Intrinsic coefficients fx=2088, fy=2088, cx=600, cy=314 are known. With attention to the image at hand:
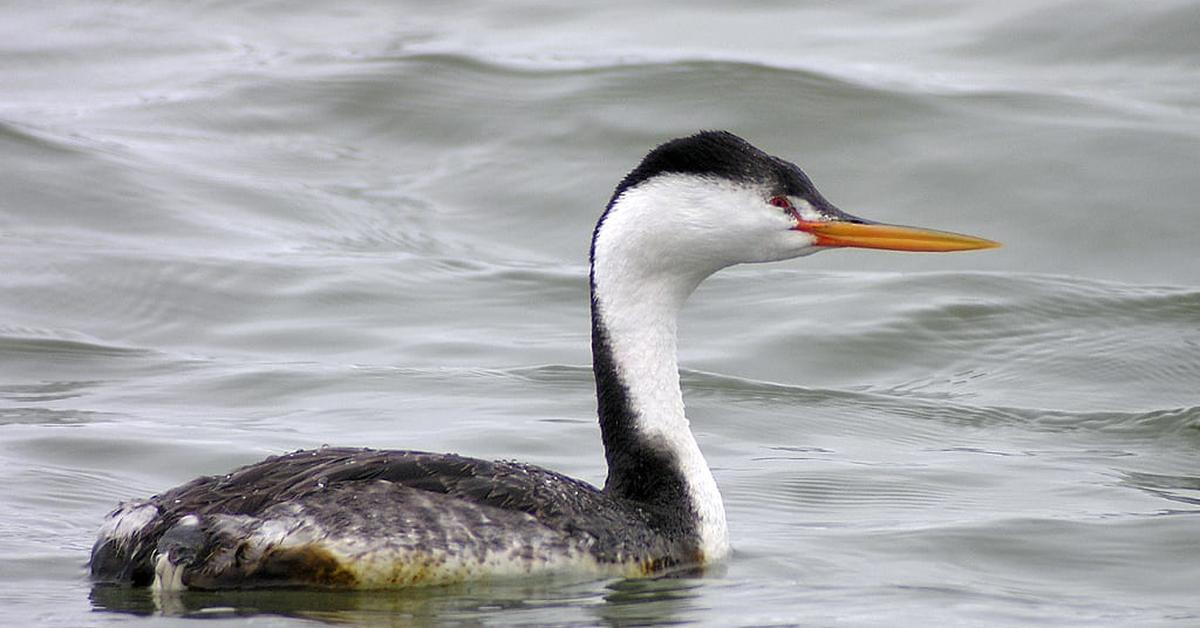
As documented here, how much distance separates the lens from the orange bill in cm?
652

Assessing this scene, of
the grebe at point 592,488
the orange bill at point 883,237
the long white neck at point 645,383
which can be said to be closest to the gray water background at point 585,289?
the grebe at point 592,488

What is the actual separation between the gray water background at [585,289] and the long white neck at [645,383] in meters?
0.29

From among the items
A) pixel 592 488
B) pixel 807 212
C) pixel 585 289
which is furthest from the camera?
pixel 585 289

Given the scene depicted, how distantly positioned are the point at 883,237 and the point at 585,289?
4.92 metres

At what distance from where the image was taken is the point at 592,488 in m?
6.38

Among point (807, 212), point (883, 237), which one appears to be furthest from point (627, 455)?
point (883, 237)

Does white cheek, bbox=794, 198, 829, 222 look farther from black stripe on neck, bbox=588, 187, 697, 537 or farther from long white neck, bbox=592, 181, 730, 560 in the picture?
black stripe on neck, bbox=588, 187, 697, 537

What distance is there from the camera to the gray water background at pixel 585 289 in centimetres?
675

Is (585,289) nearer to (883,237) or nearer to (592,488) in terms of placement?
(883,237)

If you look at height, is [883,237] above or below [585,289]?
above

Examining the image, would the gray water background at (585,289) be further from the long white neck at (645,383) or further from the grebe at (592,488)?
the long white neck at (645,383)

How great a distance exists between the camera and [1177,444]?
885 cm

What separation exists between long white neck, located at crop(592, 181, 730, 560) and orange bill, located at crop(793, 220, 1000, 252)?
38 centimetres

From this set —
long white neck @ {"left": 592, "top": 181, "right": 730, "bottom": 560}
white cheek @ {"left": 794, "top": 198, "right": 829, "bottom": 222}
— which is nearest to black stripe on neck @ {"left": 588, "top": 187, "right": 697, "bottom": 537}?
long white neck @ {"left": 592, "top": 181, "right": 730, "bottom": 560}
